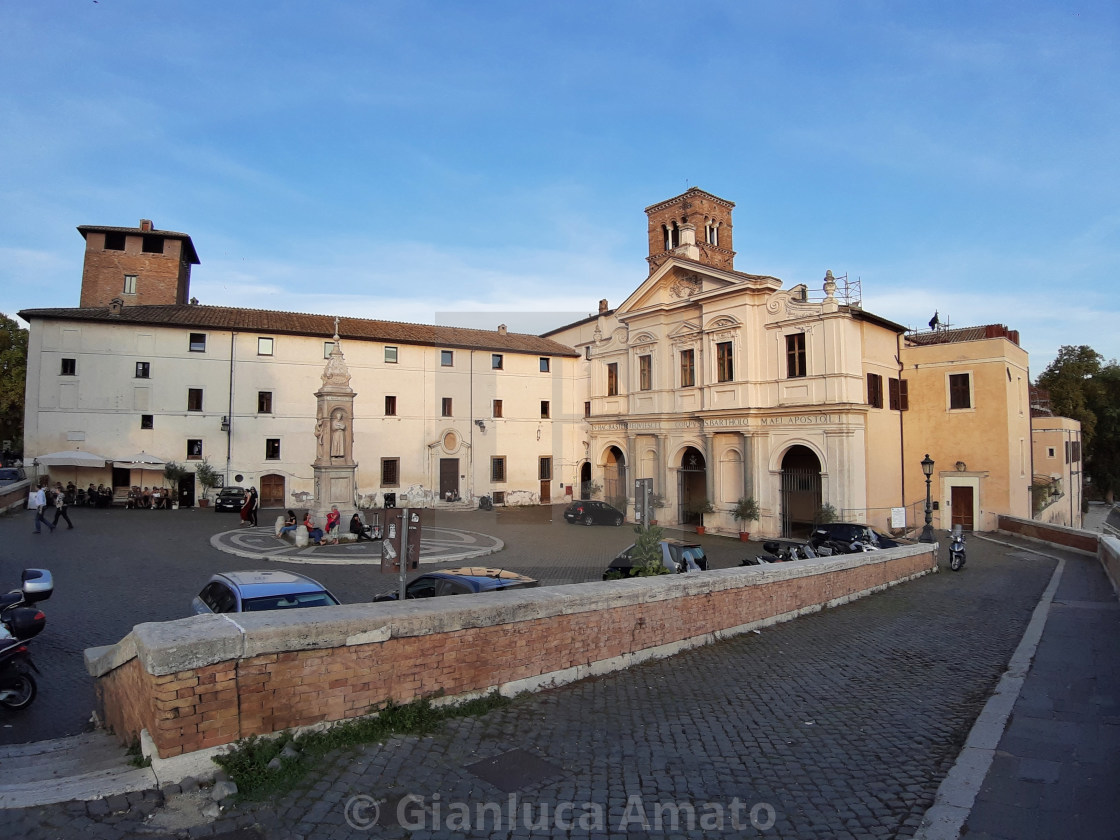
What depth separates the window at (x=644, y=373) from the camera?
33259 millimetres

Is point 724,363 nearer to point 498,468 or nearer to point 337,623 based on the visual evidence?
point 498,468

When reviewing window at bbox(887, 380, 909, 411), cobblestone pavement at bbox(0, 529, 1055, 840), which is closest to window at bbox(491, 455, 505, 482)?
window at bbox(887, 380, 909, 411)

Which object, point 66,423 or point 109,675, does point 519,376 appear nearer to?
point 66,423

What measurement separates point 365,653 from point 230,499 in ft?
94.5

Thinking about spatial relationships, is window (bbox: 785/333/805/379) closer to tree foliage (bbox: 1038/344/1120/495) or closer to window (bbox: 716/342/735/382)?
window (bbox: 716/342/735/382)

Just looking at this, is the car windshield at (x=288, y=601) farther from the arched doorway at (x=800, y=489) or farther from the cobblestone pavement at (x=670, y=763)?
the arched doorway at (x=800, y=489)

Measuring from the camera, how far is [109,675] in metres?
5.43

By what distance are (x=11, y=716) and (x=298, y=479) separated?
27.8m

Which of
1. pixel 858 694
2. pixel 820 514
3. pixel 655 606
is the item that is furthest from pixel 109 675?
pixel 820 514

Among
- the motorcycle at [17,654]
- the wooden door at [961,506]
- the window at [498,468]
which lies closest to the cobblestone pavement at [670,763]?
the motorcycle at [17,654]

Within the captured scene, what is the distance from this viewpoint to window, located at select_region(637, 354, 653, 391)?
33259 millimetres

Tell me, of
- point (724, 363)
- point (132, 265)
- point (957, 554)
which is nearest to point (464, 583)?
point (957, 554)

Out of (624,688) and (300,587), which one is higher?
(300,587)

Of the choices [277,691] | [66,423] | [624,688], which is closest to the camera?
[277,691]
